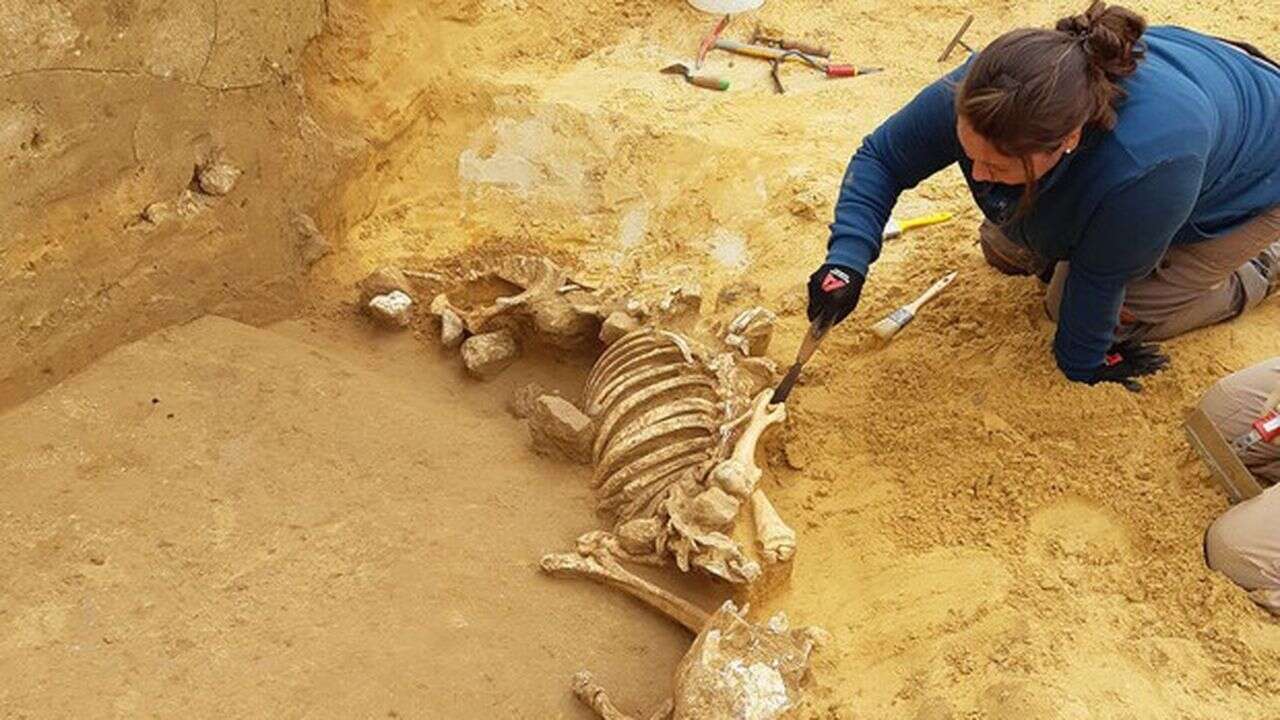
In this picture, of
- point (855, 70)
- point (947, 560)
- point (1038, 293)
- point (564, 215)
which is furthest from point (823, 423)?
point (855, 70)

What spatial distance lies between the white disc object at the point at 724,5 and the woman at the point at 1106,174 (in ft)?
7.38

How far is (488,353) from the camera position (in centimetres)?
352

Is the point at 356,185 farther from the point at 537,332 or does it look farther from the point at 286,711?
the point at 286,711

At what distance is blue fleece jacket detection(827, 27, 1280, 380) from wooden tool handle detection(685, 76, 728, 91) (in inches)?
69.5

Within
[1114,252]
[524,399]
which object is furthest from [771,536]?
[1114,252]

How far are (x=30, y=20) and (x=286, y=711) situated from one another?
6.39ft

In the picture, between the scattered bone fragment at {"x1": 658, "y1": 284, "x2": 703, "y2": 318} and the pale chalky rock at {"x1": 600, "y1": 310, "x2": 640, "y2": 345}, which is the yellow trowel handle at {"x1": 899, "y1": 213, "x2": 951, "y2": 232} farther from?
the pale chalky rock at {"x1": 600, "y1": 310, "x2": 640, "y2": 345}

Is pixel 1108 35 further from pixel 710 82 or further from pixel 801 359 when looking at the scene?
pixel 710 82

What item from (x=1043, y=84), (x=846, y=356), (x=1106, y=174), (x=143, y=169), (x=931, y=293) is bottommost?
(x=846, y=356)

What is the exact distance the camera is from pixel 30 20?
286 centimetres

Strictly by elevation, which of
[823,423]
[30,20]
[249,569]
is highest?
[30,20]

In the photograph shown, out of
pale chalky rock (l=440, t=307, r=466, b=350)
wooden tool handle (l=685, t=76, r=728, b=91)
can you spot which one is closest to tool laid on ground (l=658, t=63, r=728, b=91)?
wooden tool handle (l=685, t=76, r=728, b=91)

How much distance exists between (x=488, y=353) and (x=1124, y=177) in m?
1.95

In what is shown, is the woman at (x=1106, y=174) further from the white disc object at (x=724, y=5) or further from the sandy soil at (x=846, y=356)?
the white disc object at (x=724, y=5)
